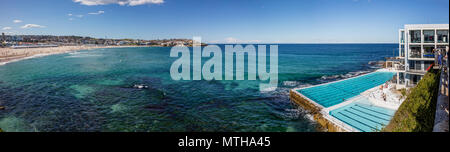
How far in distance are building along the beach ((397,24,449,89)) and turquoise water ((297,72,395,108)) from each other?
14.4 ft

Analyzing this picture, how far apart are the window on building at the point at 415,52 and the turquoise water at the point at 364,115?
741cm

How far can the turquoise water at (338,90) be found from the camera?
71.8ft

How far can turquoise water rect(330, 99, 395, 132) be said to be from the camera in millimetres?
14672

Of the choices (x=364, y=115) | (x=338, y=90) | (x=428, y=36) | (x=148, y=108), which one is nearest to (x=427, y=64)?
(x=428, y=36)

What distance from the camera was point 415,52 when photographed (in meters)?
21.8

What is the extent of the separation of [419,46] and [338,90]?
26.5 feet

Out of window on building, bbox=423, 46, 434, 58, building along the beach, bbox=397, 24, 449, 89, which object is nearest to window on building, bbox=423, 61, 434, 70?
building along the beach, bbox=397, 24, 449, 89

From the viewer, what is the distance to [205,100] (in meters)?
24.5

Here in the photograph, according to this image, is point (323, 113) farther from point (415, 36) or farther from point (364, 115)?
point (415, 36)

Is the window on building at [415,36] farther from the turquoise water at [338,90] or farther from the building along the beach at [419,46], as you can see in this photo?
the turquoise water at [338,90]

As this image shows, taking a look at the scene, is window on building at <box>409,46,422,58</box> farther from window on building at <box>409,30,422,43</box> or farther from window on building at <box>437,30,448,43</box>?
window on building at <box>437,30,448,43</box>
